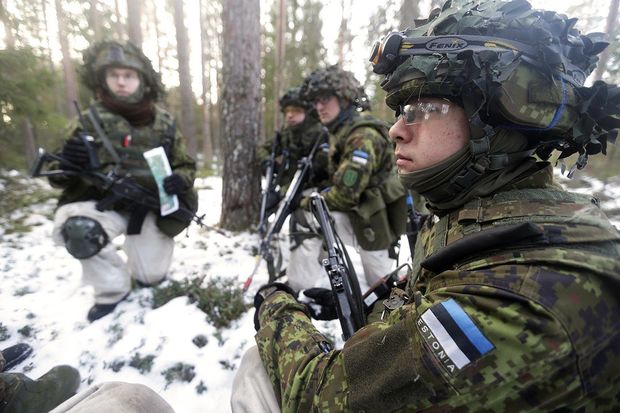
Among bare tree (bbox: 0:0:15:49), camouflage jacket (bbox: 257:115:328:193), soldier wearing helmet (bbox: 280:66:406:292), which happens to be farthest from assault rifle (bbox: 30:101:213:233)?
camouflage jacket (bbox: 257:115:328:193)

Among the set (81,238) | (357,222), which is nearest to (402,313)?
(357,222)

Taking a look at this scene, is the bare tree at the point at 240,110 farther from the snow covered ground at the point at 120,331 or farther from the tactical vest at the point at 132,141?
the tactical vest at the point at 132,141

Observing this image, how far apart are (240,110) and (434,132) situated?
4.00 m

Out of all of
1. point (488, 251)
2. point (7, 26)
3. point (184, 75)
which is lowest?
point (488, 251)

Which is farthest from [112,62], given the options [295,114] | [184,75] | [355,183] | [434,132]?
[184,75]

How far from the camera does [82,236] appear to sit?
9.27 feet

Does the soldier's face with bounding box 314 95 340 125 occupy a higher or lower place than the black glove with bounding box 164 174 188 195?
higher

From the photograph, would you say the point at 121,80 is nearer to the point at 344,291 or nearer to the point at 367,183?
the point at 367,183

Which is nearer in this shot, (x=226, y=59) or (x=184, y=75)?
(x=226, y=59)

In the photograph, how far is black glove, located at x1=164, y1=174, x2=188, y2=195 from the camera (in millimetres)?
3389

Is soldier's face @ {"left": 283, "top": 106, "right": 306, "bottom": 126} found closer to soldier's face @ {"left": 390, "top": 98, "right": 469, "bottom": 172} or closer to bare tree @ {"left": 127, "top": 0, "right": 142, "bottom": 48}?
soldier's face @ {"left": 390, "top": 98, "right": 469, "bottom": 172}

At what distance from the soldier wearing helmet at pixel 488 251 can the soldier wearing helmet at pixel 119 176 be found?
7.71ft

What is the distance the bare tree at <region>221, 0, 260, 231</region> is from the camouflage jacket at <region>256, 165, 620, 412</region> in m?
4.15

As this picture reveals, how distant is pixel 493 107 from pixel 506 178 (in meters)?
0.30
